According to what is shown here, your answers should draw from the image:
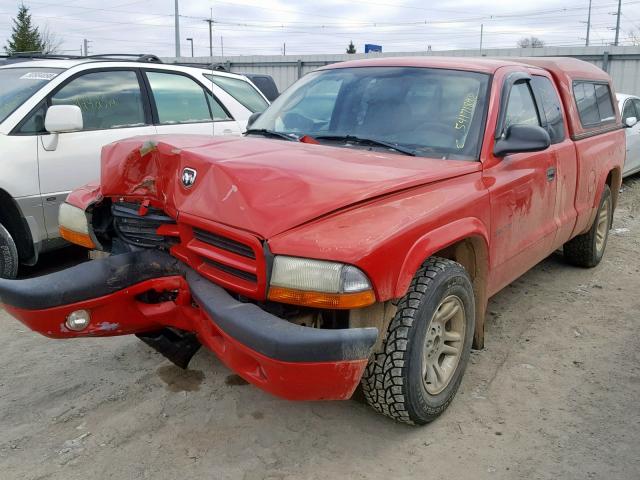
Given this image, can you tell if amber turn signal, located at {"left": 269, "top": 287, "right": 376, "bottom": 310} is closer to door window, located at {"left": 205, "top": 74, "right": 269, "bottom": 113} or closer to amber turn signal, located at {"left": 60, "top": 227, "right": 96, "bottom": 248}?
amber turn signal, located at {"left": 60, "top": 227, "right": 96, "bottom": 248}

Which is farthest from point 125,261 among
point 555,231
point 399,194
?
point 555,231

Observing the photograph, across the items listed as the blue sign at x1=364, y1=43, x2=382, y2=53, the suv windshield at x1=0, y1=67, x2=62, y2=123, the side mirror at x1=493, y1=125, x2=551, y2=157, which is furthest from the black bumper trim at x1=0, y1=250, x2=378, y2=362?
the blue sign at x1=364, y1=43, x2=382, y2=53

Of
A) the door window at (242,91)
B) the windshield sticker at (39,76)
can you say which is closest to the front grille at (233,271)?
the windshield sticker at (39,76)

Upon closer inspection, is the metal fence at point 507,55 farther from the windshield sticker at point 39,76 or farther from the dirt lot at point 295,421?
the dirt lot at point 295,421

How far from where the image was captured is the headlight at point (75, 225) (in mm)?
3301

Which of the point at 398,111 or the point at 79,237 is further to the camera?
the point at 398,111

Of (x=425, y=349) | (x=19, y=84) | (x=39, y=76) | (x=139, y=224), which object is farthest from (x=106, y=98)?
(x=425, y=349)

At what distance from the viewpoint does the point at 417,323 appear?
2.70 meters

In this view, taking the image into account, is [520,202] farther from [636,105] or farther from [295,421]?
[636,105]

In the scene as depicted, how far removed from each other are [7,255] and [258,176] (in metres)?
2.91

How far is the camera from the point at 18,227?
474cm

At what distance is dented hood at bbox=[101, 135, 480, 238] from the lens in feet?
8.20

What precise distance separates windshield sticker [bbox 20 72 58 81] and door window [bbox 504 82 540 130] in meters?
3.76

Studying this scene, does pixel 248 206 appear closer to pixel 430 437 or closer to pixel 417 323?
pixel 417 323
